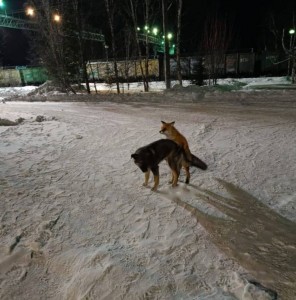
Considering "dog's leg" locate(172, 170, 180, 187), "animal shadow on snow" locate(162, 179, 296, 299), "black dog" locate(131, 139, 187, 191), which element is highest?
"black dog" locate(131, 139, 187, 191)

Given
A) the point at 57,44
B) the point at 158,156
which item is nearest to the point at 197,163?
the point at 158,156

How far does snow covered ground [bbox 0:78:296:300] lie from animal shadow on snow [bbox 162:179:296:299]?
15 mm

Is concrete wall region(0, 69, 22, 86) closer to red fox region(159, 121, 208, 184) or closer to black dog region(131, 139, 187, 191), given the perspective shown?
red fox region(159, 121, 208, 184)

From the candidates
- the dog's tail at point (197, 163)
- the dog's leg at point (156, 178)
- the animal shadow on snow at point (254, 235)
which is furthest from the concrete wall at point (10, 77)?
the animal shadow on snow at point (254, 235)

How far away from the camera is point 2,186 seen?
5.81m

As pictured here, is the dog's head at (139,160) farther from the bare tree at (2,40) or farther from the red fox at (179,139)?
the bare tree at (2,40)

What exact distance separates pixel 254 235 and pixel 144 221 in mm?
1576

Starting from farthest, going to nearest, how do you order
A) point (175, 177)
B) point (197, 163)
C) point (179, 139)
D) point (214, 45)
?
point (214, 45), point (197, 163), point (179, 139), point (175, 177)

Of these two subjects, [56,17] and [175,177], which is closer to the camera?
[175,177]

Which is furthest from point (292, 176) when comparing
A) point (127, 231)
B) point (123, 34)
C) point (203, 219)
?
point (123, 34)

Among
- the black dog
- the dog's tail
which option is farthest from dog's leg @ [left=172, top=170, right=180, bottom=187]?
the dog's tail

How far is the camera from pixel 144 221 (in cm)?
465

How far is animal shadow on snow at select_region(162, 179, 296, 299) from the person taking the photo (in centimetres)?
345

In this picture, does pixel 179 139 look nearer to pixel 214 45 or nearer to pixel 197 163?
pixel 197 163
